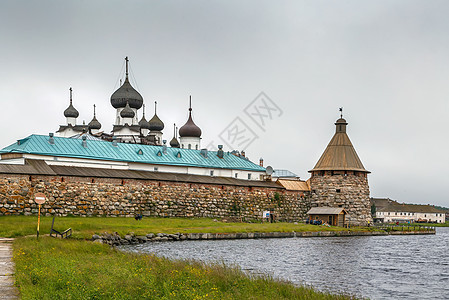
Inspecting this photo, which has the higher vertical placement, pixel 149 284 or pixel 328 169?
pixel 328 169

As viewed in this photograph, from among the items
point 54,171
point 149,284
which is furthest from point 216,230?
point 149,284

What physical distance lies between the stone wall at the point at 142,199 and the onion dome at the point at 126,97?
1921cm

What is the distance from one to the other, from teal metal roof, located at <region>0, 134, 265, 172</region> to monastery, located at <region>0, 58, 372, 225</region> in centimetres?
9

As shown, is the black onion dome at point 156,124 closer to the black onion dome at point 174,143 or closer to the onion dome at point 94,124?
the black onion dome at point 174,143

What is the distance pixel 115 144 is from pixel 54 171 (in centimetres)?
1047

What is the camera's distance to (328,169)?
5931 centimetres

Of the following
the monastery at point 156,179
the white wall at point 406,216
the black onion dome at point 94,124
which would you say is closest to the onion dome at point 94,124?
the black onion dome at point 94,124

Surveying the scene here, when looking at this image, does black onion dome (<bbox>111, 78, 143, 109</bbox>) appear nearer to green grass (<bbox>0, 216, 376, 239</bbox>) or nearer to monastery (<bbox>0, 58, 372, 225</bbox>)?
monastery (<bbox>0, 58, 372, 225</bbox>)

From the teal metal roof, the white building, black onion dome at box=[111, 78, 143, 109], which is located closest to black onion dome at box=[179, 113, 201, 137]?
the teal metal roof

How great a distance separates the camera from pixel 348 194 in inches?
2309

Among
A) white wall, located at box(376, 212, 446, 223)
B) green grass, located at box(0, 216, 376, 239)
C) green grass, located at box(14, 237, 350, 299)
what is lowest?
green grass, located at box(14, 237, 350, 299)

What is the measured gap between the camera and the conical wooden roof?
2330 inches

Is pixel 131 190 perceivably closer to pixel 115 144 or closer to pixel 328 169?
pixel 115 144

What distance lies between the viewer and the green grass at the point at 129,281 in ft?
40.4
